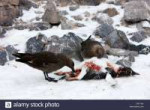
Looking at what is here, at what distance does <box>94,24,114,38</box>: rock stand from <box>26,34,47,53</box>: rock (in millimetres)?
1306

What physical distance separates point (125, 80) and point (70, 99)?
1.51m

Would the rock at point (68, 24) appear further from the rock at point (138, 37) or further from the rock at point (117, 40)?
the rock at point (138, 37)

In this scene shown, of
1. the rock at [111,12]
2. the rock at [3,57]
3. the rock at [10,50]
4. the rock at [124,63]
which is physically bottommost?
the rock at [124,63]

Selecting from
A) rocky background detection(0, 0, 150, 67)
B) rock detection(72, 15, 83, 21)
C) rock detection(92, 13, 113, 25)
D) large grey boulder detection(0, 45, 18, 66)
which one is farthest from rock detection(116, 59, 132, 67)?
rock detection(72, 15, 83, 21)

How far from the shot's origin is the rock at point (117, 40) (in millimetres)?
10102

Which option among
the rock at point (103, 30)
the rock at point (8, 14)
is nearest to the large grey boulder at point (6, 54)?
the rock at point (8, 14)

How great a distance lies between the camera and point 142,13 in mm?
11406

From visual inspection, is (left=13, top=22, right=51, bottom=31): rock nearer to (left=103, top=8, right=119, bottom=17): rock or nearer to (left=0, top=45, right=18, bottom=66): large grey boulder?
(left=0, top=45, right=18, bottom=66): large grey boulder

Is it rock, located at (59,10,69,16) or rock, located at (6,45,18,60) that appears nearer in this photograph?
rock, located at (6,45,18,60)

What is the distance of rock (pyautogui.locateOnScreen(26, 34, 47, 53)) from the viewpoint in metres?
9.74

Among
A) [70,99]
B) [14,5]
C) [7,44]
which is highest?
[14,5]

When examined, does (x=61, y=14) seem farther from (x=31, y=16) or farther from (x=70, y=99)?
(x=70, y=99)

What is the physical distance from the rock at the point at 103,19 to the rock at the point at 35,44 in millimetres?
1886

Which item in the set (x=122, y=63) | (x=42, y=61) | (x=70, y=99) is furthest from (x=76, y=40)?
(x=70, y=99)
